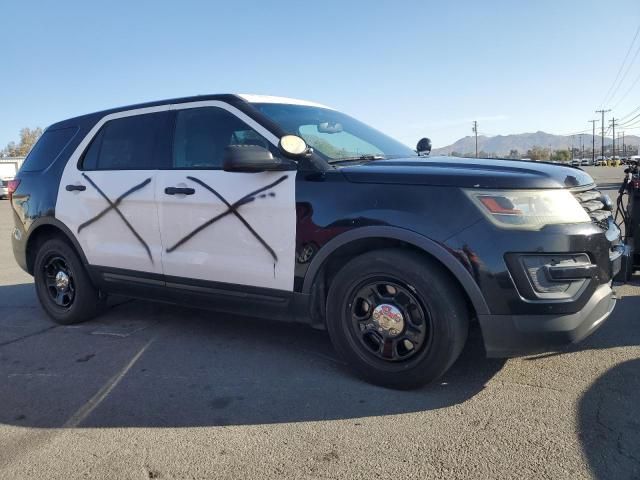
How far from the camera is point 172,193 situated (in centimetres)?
406

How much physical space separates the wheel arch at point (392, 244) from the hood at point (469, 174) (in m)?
0.31

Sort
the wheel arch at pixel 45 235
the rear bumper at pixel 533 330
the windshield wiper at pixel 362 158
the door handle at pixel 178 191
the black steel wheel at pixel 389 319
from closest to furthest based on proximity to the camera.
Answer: the rear bumper at pixel 533 330 < the black steel wheel at pixel 389 319 < the windshield wiper at pixel 362 158 < the door handle at pixel 178 191 < the wheel arch at pixel 45 235

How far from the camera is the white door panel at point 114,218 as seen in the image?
14.0 ft

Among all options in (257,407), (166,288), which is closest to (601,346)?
(257,407)

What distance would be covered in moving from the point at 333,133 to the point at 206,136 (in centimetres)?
97

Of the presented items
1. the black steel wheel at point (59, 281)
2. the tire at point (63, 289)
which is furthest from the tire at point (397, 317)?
the black steel wheel at point (59, 281)

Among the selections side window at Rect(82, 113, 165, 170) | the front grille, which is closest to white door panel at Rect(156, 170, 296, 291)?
side window at Rect(82, 113, 165, 170)

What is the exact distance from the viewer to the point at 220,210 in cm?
381

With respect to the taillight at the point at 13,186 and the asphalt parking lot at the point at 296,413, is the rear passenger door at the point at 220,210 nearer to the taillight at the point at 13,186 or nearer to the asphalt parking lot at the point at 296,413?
the asphalt parking lot at the point at 296,413

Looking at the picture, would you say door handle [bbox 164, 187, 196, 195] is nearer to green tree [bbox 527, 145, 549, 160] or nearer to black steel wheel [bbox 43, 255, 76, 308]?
black steel wheel [bbox 43, 255, 76, 308]

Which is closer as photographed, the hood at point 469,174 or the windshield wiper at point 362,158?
the hood at point 469,174

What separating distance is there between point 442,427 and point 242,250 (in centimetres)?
175

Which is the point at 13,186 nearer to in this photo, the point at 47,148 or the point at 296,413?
the point at 47,148

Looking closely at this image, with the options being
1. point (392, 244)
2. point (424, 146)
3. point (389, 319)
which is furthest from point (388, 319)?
point (424, 146)
